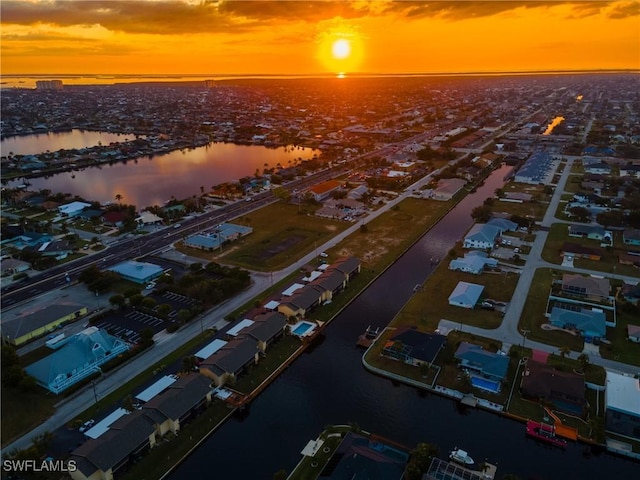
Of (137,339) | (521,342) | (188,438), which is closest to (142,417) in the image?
(188,438)

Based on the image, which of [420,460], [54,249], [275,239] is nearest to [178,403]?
[420,460]

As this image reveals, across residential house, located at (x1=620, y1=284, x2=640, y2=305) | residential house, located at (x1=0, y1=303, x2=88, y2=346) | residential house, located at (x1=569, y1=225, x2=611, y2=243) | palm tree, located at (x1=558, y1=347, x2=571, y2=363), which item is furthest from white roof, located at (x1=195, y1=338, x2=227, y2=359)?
residential house, located at (x1=569, y1=225, x2=611, y2=243)

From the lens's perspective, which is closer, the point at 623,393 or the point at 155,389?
the point at 623,393

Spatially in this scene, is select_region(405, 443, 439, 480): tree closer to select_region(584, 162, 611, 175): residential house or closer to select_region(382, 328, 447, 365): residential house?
select_region(382, 328, 447, 365): residential house

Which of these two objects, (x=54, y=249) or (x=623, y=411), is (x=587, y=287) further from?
(x=54, y=249)

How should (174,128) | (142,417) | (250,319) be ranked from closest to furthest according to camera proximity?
(142,417) → (250,319) → (174,128)

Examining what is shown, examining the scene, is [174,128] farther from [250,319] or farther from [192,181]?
[250,319]
